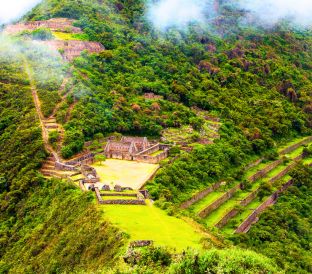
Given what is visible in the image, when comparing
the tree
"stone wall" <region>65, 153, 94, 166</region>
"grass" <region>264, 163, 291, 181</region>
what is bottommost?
"grass" <region>264, 163, 291, 181</region>

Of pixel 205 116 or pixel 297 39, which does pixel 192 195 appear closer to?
pixel 205 116

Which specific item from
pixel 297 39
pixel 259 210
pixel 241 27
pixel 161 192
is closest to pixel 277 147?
pixel 259 210

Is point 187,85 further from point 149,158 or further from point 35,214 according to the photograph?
point 35,214

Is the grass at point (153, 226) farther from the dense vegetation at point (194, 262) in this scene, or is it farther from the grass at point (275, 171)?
the grass at point (275, 171)

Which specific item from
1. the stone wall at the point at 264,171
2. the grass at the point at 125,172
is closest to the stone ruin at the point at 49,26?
the grass at the point at 125,172

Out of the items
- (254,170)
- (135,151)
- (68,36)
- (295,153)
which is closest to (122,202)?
(135,151)

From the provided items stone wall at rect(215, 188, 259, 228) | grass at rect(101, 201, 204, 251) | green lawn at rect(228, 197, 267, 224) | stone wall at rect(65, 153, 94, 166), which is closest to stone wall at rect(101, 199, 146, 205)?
grass at rect(101, 201, 204, 251)

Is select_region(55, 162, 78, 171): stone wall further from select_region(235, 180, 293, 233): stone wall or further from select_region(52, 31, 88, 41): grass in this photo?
select_region(52, 31, 88, 41): grass
